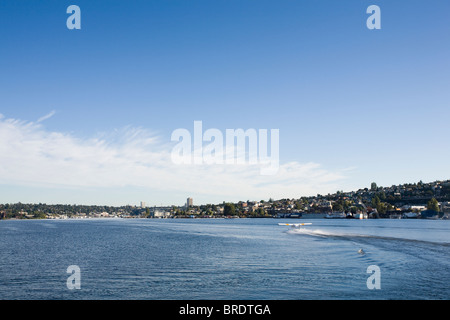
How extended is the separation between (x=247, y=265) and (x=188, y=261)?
806 cm

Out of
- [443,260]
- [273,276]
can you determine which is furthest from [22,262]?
[443,260]

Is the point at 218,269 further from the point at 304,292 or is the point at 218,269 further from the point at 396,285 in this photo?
the point at 396,285

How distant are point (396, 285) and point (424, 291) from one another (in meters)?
2.61

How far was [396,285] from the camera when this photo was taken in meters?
31.3

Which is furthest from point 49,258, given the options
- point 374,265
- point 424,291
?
point 424,291

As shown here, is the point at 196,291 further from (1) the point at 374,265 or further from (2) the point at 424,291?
(1) the point at 374,265

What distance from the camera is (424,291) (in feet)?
95.1

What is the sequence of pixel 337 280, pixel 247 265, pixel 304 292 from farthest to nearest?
pixel 247 265
pixel 337 280
pixel 304 292

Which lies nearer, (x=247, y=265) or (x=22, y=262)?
(x=247, y=265)
